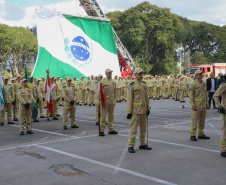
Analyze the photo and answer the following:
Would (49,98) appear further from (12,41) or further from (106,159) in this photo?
(12,41)

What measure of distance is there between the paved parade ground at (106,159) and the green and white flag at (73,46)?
49.6 ft

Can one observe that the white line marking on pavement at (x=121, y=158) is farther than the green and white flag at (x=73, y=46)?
No

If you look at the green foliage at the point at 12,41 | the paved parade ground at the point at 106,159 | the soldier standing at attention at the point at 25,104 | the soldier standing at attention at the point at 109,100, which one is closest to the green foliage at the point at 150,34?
the green foliage at the point at 12,41

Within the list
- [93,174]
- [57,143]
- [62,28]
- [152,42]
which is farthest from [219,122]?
[152,42]

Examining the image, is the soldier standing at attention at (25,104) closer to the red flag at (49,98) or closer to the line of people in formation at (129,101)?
the line of people in formation at (129,101)

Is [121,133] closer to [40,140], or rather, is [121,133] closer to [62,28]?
[40,140]

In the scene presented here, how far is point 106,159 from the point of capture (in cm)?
732

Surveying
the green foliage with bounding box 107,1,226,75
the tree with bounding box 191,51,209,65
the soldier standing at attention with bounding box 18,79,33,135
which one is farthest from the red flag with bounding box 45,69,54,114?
the tree with bounding box 191,51,209,65

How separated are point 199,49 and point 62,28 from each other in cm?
4752

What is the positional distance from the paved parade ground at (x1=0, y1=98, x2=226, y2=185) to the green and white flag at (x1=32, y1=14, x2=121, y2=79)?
15.1 m

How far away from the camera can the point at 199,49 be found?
2702 inches

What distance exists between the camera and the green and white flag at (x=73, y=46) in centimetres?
2577

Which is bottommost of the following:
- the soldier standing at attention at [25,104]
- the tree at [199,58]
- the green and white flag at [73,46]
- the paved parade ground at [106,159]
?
the paved parade ground at [106,159]

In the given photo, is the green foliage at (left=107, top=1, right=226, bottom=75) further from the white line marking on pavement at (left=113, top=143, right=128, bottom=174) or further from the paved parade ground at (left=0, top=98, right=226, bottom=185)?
the white line marking on pavement at (left=113, top=143, right=128, bottom=174)
